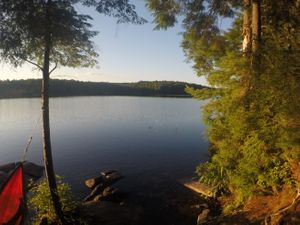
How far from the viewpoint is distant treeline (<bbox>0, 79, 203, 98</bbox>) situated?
151m

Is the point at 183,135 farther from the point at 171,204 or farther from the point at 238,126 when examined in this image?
the point at 238,126

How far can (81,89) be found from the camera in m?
171

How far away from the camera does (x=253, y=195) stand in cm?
1264

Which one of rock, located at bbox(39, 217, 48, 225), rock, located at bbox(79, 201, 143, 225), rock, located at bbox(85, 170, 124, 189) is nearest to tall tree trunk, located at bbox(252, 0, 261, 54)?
rock, located at bbox(79, 201, 143, 225)

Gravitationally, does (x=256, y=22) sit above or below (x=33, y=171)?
above

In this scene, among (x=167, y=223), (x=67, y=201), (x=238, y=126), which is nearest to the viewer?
(x=238, y=126)

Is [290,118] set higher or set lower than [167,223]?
higher

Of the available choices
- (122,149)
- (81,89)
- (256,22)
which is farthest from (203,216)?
(81,89)

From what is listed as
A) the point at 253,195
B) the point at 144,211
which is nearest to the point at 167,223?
the point at 144,211

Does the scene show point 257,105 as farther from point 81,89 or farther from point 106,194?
point 81,89

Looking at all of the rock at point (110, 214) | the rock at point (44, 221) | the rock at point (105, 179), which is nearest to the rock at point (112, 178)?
the rock at point (105, 179)

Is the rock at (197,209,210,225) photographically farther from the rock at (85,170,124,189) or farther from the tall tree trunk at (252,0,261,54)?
the rock at (85,170,124,189)

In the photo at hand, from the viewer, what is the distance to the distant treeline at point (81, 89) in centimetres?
15062

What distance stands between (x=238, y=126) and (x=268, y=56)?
9.95ft
